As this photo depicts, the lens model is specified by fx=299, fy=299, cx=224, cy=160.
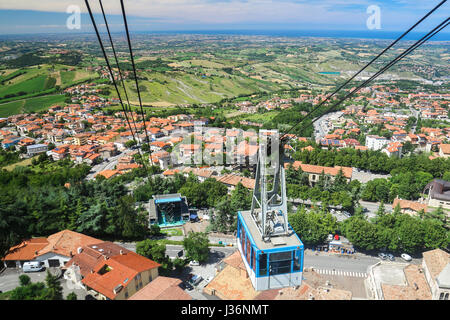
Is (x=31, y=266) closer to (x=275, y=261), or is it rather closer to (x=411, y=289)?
(x=275, y=261)

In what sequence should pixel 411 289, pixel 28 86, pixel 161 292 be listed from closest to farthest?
pixel 161 292 → pixel 411 289 → pixel 28 86

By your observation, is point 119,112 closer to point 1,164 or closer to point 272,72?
point 1,164

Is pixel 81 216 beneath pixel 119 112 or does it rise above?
beneath

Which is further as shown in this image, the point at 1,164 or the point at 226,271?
the point at 1,164

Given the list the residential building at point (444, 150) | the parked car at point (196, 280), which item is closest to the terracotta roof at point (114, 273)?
→ the parked car at point (196, 280)

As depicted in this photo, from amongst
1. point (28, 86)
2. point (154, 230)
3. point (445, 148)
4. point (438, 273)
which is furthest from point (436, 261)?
point (28, 86)

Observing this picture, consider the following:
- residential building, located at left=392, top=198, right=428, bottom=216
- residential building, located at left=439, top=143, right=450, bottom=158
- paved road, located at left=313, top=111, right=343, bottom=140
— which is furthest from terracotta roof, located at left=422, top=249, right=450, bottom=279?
paved road, located at left=313, top=111, right=343, bottom=140

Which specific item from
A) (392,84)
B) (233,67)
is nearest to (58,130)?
(233,67)

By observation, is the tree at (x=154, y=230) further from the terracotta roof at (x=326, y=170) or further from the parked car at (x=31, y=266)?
the terracotta roof at (x=326, y=170)
